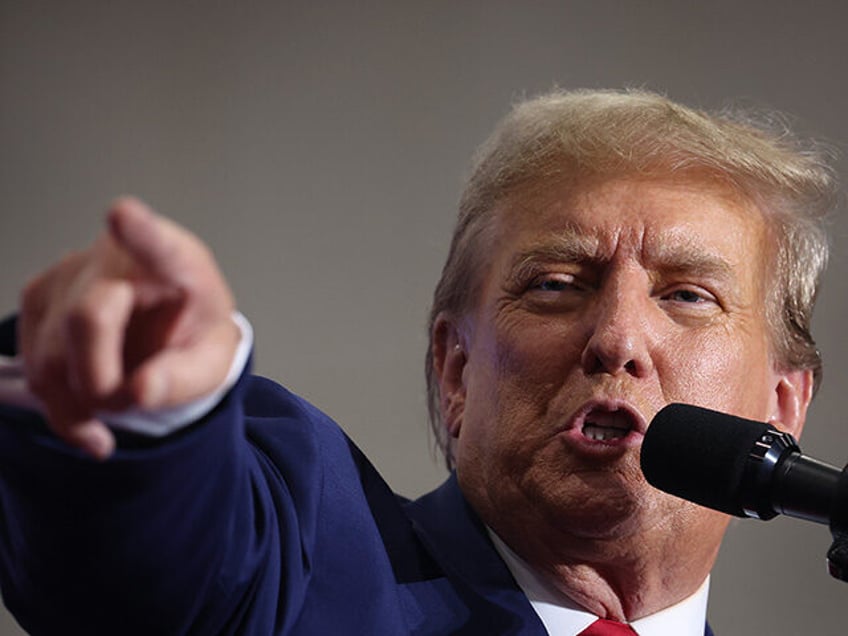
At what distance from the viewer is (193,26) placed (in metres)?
2.61

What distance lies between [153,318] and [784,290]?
3.86ft

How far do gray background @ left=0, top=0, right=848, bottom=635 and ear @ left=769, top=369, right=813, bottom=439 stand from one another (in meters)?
0.73

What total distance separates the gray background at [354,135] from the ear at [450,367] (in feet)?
2.37

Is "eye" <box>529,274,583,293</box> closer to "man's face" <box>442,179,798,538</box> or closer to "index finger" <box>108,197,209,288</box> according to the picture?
"man's face" <box>442,179,798,538</box>

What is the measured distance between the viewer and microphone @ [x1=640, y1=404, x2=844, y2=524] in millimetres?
953

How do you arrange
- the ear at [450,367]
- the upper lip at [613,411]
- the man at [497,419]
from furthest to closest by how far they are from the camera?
the ear at [450,367]
the upper lip at [613,411]
the man at [497,419]

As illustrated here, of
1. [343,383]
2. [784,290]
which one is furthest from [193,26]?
[784,290]

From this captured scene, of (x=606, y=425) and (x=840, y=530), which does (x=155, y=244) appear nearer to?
(x=840, y=530)

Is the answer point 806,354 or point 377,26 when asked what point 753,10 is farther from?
point 806,354

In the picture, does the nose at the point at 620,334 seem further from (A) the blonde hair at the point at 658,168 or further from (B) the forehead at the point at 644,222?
(A) the blonde hair at the point at 658,168

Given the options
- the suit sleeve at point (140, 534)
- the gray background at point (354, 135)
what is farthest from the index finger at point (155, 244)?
the gray background at point (354, 135)

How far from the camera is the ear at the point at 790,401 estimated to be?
70.4 inches

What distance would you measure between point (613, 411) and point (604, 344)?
8 centimetres

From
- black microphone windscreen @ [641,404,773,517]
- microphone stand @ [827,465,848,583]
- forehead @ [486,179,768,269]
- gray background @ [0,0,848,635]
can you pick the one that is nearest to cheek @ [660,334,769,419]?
forehead @ [486,179,768,269]
